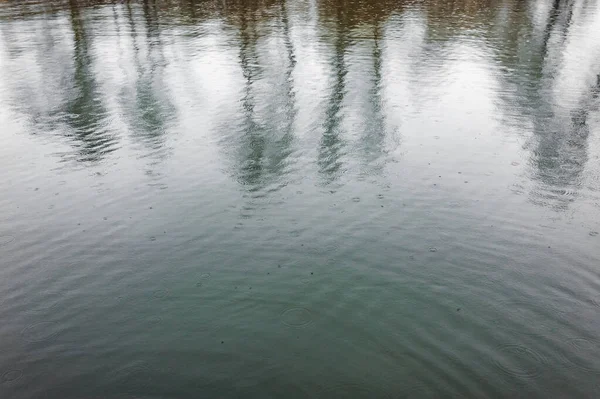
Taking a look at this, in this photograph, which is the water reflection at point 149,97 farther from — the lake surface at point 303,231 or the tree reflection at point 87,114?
the tree reflection at point 87,114

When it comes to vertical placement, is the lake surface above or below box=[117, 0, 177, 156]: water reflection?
below

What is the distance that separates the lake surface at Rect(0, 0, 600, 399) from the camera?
28.4 feet

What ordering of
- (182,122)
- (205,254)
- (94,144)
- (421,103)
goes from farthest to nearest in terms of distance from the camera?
(421,103) → (182,122) → (94,144) → (205,254)

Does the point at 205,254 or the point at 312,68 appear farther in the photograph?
the point at 312,68

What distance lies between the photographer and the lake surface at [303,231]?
28.4 feet

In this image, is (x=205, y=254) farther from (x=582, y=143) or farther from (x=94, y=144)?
(x=582, y=143)

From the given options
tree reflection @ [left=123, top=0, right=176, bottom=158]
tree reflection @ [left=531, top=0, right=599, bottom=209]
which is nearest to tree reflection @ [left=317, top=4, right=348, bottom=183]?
tree reflection @ [left=123, top=0, right=176, bottom=158]

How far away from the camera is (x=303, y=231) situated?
12188mm

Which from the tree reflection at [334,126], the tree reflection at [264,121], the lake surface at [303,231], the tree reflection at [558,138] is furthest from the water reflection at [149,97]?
the tree reflection at [558,138]

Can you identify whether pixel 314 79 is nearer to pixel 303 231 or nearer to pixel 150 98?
pixel 150 98

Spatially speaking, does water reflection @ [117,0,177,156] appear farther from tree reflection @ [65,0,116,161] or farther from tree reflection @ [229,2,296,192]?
tree reflection @ [229,2,296,192]

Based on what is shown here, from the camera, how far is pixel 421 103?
20281 mm

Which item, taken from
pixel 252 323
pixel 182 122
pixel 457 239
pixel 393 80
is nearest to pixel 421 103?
pixel 393 80

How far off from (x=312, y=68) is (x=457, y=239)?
15673mm
